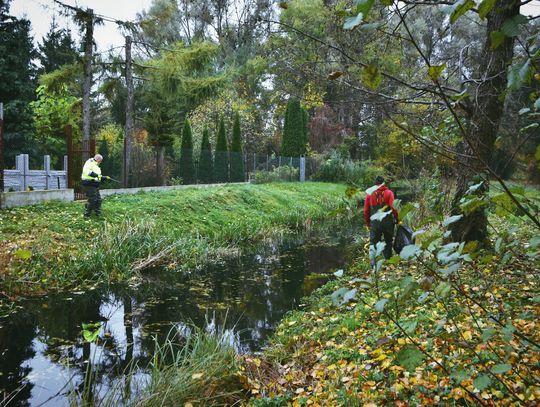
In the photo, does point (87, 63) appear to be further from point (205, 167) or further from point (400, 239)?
point (400, 239)

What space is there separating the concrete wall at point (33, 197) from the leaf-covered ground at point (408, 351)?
919cm

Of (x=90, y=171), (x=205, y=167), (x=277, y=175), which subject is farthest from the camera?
(x=277, y=175)

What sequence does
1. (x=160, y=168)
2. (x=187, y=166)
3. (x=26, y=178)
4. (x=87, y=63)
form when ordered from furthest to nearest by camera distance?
1. (x=187, y=166)
2. (x=160, y=168)
3. (x=87, y=63)
4. (x=26, y=178)

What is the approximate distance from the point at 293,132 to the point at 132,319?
889 inches

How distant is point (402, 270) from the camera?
724cm

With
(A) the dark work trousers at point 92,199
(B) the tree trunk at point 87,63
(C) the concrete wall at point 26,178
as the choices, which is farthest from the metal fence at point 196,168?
(A) the dark work trousers at point 92,199

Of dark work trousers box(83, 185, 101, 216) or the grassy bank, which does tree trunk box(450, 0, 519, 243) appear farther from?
dark work trousers box(83, 185, 101, 216)

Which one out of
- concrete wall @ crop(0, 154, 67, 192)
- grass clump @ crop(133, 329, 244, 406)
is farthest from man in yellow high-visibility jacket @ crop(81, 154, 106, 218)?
grass clump @ crop(133, 329, 244, 406)

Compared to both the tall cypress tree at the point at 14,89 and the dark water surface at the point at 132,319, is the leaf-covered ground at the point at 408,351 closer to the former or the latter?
the dark water surface at the point at 132,319

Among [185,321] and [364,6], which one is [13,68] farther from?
[364,6]

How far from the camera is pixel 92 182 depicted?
11281mm

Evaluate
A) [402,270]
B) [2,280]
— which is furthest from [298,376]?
[2,280]

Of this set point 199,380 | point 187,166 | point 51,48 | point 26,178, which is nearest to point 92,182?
point 26,178

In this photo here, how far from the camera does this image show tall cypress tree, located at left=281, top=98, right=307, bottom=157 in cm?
2800
